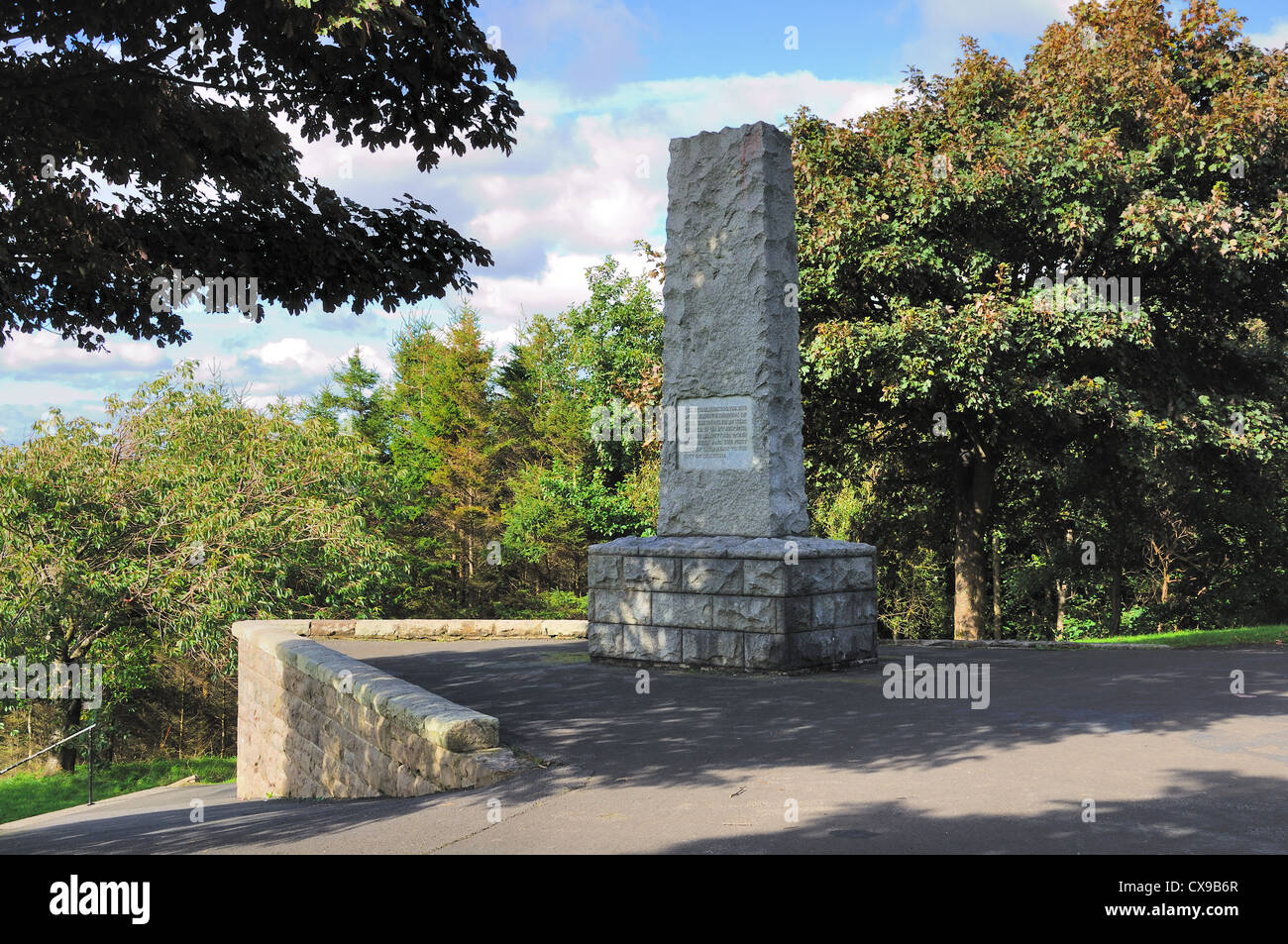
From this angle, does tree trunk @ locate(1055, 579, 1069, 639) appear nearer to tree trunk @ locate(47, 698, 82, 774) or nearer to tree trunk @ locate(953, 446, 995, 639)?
tree trunk @ locate(953, 446, 995, 639)

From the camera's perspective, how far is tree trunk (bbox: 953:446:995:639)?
60.2 feet

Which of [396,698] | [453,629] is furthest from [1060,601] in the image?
[396,698]

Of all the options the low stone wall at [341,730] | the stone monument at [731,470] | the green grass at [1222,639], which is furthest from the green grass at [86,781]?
the green grass at [1222,639]

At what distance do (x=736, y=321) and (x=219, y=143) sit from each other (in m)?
5.28

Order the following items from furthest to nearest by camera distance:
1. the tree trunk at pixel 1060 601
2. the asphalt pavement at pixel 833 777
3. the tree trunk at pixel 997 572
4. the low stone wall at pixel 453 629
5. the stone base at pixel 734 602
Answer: the tree trunk at pixel 1060 601
the tree trunk at pixel 997 572
the low stone wall at pixel 453 629
the stone base at pixel 734 602
the asphalt pavement at pixel 833 777

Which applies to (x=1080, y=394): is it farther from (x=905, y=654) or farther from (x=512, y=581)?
(x=512, y=581)

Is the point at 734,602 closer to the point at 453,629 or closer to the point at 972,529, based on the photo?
the point at 453,629

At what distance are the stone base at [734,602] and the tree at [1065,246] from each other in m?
5.32

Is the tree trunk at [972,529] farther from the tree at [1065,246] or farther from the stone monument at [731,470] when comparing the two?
the stone monument at [731,470]

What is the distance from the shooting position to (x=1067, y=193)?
14852 mm

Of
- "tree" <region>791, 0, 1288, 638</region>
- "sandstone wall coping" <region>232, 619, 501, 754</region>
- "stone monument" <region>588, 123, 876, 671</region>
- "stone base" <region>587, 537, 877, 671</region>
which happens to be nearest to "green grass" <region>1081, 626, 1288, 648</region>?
"tree" <region>791, 0, 1288, 638</region>

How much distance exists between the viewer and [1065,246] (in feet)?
53.3

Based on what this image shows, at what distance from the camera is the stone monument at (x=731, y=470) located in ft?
32.4

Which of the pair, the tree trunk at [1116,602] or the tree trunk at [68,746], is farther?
the tree trunk at [1116,602]
